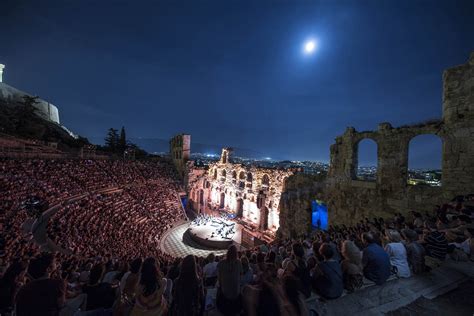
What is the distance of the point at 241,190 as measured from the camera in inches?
961

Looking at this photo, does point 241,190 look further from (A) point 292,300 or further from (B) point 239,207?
(A) point 292,300

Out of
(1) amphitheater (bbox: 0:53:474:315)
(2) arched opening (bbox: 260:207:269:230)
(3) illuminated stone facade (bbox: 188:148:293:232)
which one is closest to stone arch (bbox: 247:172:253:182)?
(3) illuminated stone facade (bbox: 188:148:293:232)

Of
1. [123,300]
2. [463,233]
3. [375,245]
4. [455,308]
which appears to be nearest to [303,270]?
[375,245]

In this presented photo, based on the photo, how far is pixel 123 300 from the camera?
2908mm

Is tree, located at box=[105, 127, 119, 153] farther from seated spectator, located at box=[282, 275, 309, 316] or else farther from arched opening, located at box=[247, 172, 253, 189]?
seated spectator, located at box=[282, 275, 309, 316]

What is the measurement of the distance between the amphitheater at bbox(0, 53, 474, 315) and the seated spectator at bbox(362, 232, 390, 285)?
0.16 m

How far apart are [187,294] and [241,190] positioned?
2192cm

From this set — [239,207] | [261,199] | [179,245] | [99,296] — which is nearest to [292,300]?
[99,296]

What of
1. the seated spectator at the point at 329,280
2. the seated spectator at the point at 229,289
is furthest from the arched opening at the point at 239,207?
the seated spectator at the point at 229,289

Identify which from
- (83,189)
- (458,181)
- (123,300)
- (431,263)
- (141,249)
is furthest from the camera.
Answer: (83,189)

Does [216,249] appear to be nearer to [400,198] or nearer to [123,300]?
[400,198]

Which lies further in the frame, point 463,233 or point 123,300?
point 463,233

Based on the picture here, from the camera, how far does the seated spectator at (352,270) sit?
3596 mm

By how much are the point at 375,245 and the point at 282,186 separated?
14.7 meters
